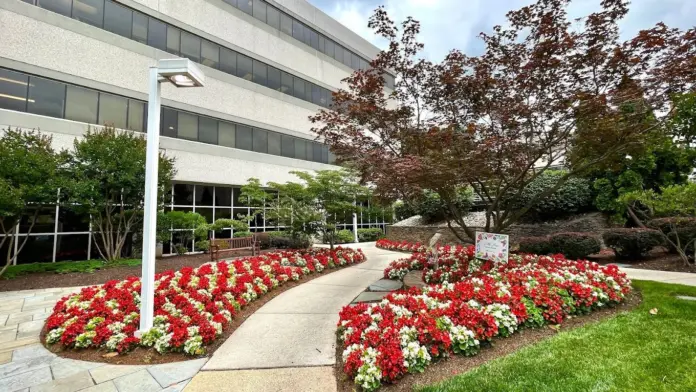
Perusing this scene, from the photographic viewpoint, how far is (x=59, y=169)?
31.0ft

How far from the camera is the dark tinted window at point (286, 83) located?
1833 cm

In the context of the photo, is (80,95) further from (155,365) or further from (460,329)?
(460,329)

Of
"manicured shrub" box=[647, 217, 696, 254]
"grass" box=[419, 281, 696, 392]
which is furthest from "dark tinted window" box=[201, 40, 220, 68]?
"manicured shrub" box=[647, 217, 696, 254]

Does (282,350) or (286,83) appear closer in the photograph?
(282,350)

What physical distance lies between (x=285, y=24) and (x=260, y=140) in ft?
24.8

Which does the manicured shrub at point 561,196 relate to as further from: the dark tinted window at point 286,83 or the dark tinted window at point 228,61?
the dark tinted window at point 228,61

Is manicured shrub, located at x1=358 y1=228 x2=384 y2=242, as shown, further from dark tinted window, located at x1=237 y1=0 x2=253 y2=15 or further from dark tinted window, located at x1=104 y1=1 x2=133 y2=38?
dark tinted window, located at x1=104 y1=1 x2=133 y2=38

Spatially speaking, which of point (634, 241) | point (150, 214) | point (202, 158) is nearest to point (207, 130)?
point (202, 158)

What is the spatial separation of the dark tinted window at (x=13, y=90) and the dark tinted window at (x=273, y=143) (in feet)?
31.0

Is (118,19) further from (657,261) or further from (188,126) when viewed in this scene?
(657,261)

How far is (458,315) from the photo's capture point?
4.11 meters

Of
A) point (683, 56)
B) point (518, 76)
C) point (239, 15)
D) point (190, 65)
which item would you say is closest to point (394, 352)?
point (190, 65)

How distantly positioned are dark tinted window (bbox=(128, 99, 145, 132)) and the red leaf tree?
10160mm

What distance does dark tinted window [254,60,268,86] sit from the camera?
672 inches
